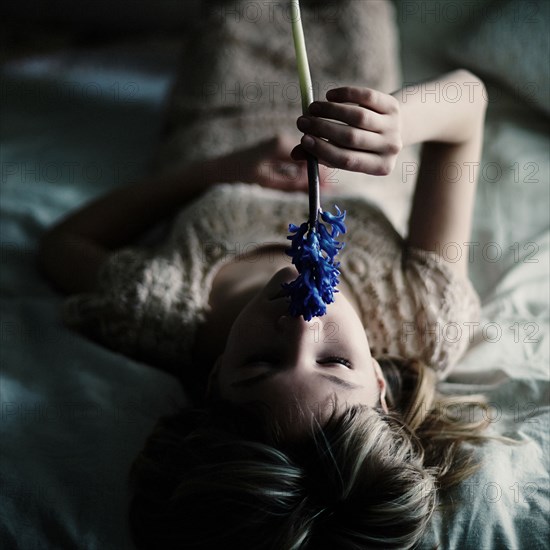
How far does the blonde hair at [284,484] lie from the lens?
718mm

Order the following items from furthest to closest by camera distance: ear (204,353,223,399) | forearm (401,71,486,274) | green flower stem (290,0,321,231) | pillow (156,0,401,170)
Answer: pillow (156,0,401,170)
forearm (401,71,486,274)
ear (204,353,223,399)
green flower stem (290,0,321,231)

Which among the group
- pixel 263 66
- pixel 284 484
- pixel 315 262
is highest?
pixel 263 66

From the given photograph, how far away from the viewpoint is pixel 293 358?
80 cm

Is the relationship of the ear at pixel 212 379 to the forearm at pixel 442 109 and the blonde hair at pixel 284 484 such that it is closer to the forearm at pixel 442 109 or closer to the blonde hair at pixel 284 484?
the blonde hair at pixel 284 484

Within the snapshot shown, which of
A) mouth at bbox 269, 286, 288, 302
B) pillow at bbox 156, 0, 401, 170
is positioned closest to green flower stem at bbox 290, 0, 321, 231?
mouth at bbox 269, 286, 288, 302

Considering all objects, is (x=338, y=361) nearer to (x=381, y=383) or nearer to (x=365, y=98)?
(x=381, y=383)

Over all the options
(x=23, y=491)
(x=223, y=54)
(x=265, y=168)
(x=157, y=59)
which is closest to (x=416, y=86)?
(x=265, y=168)

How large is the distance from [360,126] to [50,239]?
0.62 metres

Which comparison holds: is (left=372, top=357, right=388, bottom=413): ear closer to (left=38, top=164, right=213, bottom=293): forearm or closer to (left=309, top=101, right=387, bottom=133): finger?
(left=309, top=101, right=387, bottom=133): finger

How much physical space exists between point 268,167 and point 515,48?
640 mm

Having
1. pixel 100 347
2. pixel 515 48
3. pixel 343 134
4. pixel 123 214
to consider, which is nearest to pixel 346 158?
pixel 343 134

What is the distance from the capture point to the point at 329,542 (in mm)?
717

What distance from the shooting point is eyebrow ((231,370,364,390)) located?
0.80m

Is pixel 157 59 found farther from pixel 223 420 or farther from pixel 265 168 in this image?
pixel 223 420
